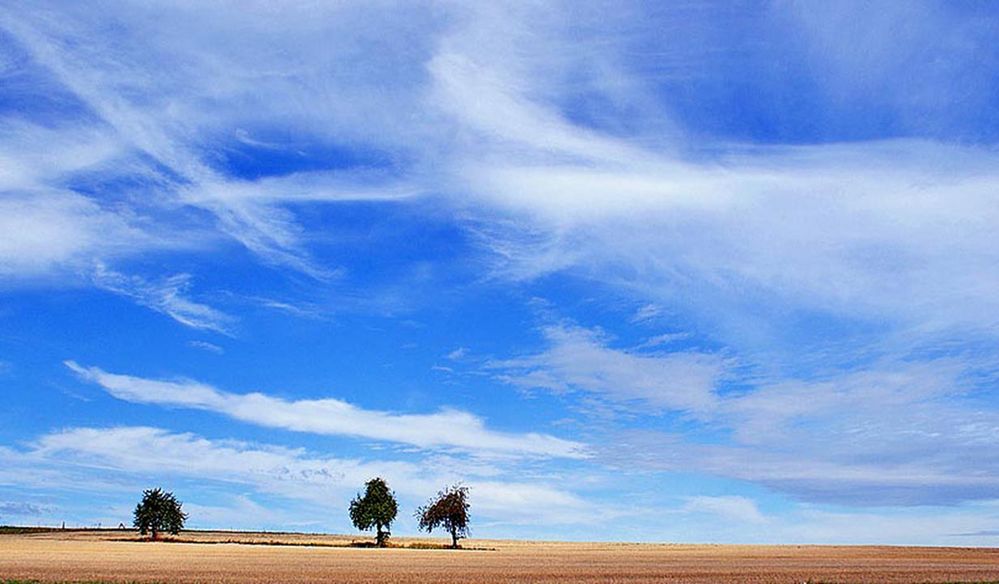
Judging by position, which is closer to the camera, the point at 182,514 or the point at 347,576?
the point at 347,576

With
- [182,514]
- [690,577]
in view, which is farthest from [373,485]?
[690,577]

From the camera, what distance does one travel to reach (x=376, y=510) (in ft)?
536

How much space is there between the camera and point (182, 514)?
179 metres

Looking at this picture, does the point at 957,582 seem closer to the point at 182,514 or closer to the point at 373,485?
the point at 373,485

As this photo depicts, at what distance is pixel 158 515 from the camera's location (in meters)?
177

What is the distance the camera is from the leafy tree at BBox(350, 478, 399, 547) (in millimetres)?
163250

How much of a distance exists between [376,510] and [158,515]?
4194 cm

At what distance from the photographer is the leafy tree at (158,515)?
177m

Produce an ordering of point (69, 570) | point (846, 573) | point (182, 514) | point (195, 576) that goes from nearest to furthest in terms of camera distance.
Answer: point (195, 576) → point (69, 570) → point (846, 573) → point (182, 514)

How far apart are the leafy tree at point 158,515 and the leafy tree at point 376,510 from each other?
3427 cm

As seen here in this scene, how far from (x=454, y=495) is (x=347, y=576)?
293 feet

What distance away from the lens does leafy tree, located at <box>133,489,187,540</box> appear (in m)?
177

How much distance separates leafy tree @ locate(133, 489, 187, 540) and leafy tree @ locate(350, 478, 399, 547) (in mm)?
34275

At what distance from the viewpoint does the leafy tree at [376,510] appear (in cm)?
16325
